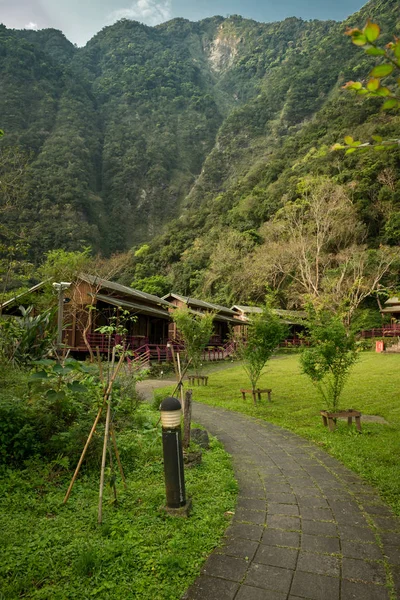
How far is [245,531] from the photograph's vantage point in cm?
357

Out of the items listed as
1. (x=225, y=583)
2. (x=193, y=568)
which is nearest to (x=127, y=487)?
(x=193, y=568)

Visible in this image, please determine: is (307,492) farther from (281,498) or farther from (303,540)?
(303,540)

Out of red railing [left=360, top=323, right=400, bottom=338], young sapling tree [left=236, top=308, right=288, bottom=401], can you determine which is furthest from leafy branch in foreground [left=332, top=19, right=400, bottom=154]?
red railing [left=360, top=323, right=400, bottom=338]

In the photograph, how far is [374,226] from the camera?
1558 inches

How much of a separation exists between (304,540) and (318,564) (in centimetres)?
37

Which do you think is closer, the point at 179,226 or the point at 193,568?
the point at 193,568

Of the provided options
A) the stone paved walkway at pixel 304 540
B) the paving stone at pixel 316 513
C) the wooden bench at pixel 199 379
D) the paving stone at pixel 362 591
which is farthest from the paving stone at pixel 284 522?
the wooden bench at pixel 199 379

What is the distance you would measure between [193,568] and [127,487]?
175 cm

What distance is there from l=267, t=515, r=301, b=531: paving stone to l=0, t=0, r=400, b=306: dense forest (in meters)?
7.30

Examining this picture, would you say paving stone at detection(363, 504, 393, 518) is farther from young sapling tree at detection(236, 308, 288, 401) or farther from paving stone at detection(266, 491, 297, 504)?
young sapling tree at detection(236, 308, 288, 401)

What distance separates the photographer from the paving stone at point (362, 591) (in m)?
2.65

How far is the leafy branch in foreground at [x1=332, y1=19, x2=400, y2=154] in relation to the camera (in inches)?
45.3

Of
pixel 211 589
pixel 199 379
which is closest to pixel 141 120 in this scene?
pixel 199 379

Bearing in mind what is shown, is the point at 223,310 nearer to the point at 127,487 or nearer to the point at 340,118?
the point at 127,487
